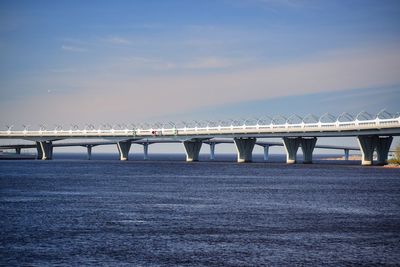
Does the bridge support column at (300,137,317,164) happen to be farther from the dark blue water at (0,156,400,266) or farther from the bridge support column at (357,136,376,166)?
the dark blue water at (0,156,400,266)

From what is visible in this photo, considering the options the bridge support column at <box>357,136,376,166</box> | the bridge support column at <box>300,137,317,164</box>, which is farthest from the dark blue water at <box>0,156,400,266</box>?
the bridge support column at <box>300,137,317,164</box>

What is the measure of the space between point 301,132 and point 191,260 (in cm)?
14574

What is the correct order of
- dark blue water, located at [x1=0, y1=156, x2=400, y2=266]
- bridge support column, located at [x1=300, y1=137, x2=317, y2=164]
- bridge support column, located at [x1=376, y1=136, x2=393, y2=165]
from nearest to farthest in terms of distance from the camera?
1. dark blue water, located at [x1=0, y1=156, x2=400, y2=266]
2. bridge support column, located at [x1=376, y1=136, x2=393, y2=165]
3. bridge support column, located at [x1=300, y1=137, x2=317, y2=164]

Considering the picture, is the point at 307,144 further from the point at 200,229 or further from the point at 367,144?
the point at 200,229

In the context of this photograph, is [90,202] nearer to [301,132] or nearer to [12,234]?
[12,234]

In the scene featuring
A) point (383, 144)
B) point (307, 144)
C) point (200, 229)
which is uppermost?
point (307, 144)

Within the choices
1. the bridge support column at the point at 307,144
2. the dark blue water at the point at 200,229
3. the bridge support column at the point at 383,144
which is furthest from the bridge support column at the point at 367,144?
the dark blue water at the point at 200,229

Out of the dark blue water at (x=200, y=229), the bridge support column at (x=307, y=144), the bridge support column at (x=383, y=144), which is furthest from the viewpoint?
the bridge support column at (x=307, y=144)

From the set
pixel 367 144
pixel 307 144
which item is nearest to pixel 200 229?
pixel 367 144

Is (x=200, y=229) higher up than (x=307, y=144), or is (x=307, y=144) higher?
(x=307, y=144)

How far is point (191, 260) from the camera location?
127 feet

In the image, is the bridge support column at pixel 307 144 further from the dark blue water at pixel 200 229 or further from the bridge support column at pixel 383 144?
the dark blue water at pixel 200 229

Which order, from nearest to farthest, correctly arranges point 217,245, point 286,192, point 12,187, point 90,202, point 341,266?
1. point 341,266
2. point 217,245
3. point 90,202
4. point 286,192
5. point 12,187

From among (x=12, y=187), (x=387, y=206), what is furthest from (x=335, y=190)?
(x=12, y=187)
